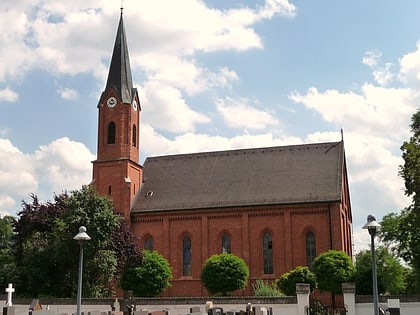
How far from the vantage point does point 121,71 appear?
2069 inches

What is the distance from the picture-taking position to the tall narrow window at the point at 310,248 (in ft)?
149

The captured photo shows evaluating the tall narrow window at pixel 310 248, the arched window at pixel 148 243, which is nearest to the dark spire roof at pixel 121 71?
the arched window at pixel 148 243

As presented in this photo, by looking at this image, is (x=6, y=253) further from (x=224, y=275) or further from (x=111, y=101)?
(x=224, y=275)

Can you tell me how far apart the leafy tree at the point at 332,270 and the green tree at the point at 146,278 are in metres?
11.1

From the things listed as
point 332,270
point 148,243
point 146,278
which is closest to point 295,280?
point 332,270

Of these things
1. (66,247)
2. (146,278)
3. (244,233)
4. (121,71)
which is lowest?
(146,278)

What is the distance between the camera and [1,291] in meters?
38.0

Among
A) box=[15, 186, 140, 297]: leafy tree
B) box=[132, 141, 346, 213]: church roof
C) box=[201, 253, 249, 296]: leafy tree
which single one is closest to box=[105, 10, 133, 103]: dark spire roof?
box=[132, 141, 346, 213]: church roof

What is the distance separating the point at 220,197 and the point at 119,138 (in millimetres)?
10298

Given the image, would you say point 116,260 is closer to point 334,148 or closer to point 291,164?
point 291,164

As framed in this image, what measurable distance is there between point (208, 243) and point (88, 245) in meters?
13.3

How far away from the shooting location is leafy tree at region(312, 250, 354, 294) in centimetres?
4003

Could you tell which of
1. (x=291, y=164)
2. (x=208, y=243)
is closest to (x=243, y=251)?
(x=208, y=243)

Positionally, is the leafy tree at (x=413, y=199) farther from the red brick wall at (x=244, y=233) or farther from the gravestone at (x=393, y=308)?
the gravestone at (x=393, y=308)
